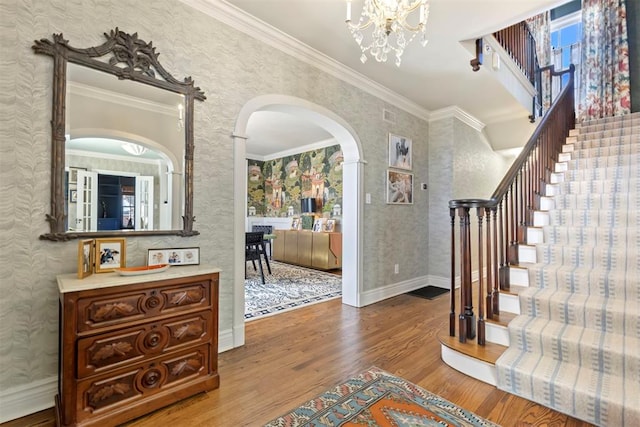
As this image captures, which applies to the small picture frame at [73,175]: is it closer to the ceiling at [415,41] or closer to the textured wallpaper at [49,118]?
the textured wallpaper at [49,118]

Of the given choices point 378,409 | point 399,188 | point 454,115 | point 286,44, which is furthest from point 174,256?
point 454,115

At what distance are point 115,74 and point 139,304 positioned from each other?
4.68 feet

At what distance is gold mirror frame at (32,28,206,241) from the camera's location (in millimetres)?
1636

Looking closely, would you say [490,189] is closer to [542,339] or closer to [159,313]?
[542,339]

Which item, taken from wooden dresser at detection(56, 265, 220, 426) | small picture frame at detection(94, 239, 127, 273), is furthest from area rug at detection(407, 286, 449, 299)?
small picture frame at detection(94, 239, 127, 273)

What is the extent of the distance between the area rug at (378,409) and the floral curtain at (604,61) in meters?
5.24

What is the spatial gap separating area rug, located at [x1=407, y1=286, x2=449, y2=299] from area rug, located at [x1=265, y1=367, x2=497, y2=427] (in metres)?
2.22

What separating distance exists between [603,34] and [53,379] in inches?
291

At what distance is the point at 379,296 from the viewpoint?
3723mm

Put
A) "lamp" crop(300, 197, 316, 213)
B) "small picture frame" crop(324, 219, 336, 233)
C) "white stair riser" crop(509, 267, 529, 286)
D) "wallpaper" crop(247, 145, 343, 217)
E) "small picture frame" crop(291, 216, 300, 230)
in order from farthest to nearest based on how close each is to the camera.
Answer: "small picture frame" crop(291, 216, 300, 230)
"lamp" crop(300, 197, 316, 213)
"wallpaper" crop(247, 145, 343, 217)
"small picture frame" crop(324, 219, 336, 233)
"white stair riser" crop(509, 267, 529, 286)

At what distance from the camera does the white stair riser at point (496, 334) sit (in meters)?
2.02

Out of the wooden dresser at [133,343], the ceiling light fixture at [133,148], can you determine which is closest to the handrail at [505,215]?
the wooden dresser at [133,343]

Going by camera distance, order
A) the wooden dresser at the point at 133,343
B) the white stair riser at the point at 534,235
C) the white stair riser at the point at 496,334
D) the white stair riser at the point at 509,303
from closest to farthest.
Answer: the wooden dresser at the point at 133,343 < the white stair riser at the point at 496,334 < the white stair riser at the point at 509,303 < the white stair riser at the point at 534,235

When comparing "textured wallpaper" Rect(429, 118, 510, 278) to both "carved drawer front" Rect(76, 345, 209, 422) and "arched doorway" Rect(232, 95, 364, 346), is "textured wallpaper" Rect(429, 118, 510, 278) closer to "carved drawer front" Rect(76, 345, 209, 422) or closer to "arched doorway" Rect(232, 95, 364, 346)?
"arched doorway" Rect(232, 95, 364, 346)
